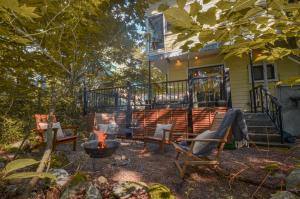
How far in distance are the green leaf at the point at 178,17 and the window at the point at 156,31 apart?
10.3 meters

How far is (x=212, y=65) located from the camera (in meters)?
10.2

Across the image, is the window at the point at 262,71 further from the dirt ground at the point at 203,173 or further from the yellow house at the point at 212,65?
the dirt ground at the point at 203,173

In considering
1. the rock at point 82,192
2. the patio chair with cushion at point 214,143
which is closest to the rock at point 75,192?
the rock at point 82,192

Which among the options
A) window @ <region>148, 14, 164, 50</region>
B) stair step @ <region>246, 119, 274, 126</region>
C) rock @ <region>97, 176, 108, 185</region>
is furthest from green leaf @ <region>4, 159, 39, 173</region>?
window @ <region>148, 14, 164, 50</region>

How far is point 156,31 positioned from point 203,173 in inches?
365

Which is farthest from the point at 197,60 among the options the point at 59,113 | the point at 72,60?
the point at 72,60

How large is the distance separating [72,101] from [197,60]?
20.3ft

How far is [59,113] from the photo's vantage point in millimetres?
9273

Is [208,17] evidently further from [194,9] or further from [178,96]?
[178,96]

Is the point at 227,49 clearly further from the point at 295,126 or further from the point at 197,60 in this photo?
the point at 197,60

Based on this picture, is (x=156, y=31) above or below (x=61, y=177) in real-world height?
above

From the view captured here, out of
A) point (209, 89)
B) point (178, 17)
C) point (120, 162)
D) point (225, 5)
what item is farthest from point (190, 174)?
point (209, 89)

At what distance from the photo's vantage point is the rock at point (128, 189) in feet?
10.5

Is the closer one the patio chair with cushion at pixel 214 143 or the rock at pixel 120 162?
the patio chair with cushion at pixel 214 143
